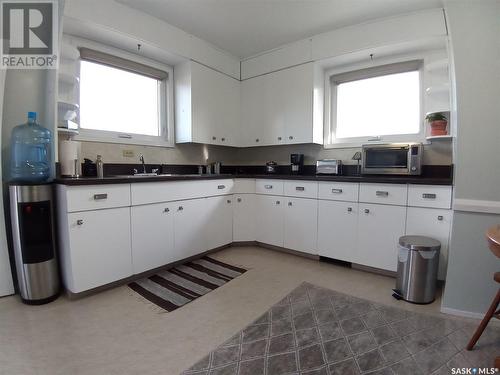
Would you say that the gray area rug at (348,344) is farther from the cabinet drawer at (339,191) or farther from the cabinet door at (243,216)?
the cabinet door at (243,216)

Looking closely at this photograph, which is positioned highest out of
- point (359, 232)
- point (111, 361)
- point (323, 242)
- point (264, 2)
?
point (264, 2)

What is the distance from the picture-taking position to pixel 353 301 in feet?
6.27

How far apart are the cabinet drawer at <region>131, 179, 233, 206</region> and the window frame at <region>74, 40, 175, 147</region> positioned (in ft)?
2.76

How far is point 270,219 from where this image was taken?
10.1 ft

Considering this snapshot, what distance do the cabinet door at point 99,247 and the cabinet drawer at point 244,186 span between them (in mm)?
1383

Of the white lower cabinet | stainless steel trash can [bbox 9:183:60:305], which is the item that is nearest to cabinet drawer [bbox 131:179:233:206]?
the white lower cabinet

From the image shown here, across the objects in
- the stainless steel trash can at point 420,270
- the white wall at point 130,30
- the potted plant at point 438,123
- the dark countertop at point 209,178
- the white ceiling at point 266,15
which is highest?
the white ceiling at point 266,15

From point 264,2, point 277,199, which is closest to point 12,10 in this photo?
point 264,2

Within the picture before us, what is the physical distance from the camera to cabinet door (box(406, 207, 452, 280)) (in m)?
2.07

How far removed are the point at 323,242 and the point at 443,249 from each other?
103cm

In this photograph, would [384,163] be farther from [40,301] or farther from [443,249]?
[40,301]

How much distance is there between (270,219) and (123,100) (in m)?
2.23

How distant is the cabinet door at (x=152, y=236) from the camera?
2188mm

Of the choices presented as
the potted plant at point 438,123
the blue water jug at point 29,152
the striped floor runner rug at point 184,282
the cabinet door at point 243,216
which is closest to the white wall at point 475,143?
the potted plant at point 438,123
